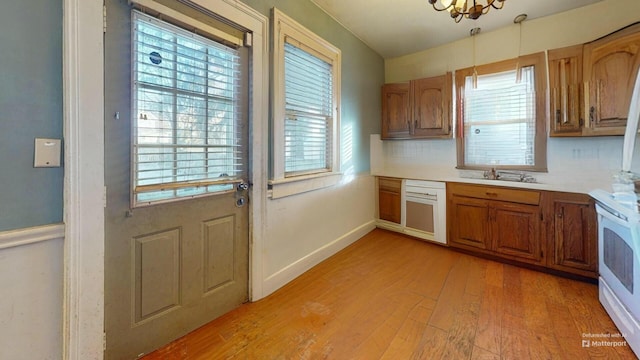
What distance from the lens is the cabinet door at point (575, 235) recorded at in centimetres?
244

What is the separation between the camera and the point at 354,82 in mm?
3518

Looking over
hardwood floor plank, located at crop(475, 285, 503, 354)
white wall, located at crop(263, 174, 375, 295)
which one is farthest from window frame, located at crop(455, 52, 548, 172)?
white wall, located at crop(263, 174, 375, 295)

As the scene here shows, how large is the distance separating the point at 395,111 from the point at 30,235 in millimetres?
3981

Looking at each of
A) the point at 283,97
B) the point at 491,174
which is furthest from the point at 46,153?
the point at 491,174

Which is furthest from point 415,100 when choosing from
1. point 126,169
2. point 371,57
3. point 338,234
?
point 126,169

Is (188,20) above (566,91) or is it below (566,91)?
above

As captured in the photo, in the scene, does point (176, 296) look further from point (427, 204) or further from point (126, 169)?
point (427, 204)

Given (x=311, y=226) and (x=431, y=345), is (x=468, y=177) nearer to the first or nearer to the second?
(x=311, y=226)

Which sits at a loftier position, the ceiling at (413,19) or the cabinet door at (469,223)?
the ceiling at (413,19)

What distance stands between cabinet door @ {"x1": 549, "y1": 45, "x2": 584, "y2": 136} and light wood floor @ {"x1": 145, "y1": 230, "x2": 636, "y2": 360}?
159 cm

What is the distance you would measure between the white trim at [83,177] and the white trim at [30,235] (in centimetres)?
4

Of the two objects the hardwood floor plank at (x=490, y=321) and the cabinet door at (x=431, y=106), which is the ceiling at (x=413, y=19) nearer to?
the cabinet door at (x=431, y=106)

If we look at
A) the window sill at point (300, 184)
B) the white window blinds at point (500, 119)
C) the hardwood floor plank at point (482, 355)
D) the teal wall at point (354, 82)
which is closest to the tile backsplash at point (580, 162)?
the white window blinds at point (500, 119)

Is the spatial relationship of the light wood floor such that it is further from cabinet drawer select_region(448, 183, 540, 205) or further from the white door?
cabinet drawer select_region(448, 183, 540, 205)
